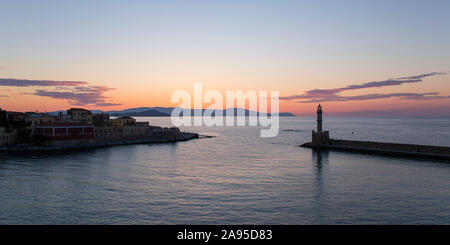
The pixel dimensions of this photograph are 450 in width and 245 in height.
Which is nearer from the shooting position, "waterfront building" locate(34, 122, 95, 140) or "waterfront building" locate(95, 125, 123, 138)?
"waterfront building" locate(34, 122, 95, 140)

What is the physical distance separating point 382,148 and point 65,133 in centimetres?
6582

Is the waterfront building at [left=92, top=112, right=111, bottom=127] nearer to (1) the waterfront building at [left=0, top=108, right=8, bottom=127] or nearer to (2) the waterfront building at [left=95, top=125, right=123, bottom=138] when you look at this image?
(2) the waterfront building at [left=95, top=125, right=123, bottom=138]

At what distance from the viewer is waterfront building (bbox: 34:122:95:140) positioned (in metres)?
70.2

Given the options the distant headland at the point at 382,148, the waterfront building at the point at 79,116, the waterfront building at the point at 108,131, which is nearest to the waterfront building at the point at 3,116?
the waterfront building at the point at 79,116

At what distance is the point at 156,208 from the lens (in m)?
23.1

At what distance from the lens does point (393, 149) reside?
5691 centimetres

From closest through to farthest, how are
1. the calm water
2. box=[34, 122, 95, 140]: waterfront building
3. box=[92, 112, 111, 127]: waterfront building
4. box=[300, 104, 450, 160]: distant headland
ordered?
the calm water, box=[300, 104, 450, 160]: distant headland, box=[34, 122, 95, 140]: waterfront building, box=[92, 112, 111, 127]: waterfront building

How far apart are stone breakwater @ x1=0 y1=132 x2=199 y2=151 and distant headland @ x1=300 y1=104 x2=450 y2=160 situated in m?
43.9

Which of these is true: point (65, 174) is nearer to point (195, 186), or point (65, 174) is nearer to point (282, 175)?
point (195, 186)

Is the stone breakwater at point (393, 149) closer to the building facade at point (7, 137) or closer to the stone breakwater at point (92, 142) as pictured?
the stone breakwater at point (92, 142)

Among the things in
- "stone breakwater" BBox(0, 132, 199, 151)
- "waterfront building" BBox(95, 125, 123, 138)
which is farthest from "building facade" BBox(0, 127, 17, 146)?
"waterfront building" BBox(95, 125, 123, 138)

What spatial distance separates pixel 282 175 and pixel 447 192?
15.7 meters

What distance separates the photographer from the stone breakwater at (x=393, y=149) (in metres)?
50.6
